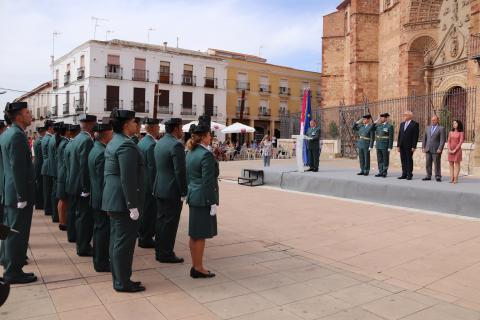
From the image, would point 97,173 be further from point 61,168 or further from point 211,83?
point 211,83

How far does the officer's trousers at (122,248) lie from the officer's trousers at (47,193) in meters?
4.72

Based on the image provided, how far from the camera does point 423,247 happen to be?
5.95m

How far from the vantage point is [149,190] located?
6.12 meters

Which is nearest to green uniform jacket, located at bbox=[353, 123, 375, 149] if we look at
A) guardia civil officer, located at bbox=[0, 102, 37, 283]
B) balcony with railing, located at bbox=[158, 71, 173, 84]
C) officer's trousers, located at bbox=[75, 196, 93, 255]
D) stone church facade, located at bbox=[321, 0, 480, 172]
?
stone church facade, located at bbox=[321, 0, 480, 172]

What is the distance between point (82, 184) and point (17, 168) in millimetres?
1107

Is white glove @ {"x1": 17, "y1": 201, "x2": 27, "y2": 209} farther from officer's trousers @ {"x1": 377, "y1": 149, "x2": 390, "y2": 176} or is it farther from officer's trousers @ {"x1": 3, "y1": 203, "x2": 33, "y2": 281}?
officer's trousers @ {"x1": 377, "y1": 149, "x2": 390, "y2": 176}

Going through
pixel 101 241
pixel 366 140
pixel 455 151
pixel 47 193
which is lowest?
pixel 101 241

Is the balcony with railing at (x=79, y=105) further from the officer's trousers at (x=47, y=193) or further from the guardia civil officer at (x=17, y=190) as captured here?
the guardia civil officer at (x=17, y=190)

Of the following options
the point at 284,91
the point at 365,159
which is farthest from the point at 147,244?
the point at 284,91

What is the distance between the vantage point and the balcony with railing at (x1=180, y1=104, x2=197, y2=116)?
134 ft

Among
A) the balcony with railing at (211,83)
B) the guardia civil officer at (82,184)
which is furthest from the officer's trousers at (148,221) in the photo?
the balcony with railing at (211,83)

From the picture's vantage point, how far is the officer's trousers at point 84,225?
543cm

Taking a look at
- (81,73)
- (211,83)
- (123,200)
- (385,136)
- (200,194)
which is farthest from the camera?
(211,83)

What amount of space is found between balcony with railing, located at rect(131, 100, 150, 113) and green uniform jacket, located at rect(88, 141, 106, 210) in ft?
115
